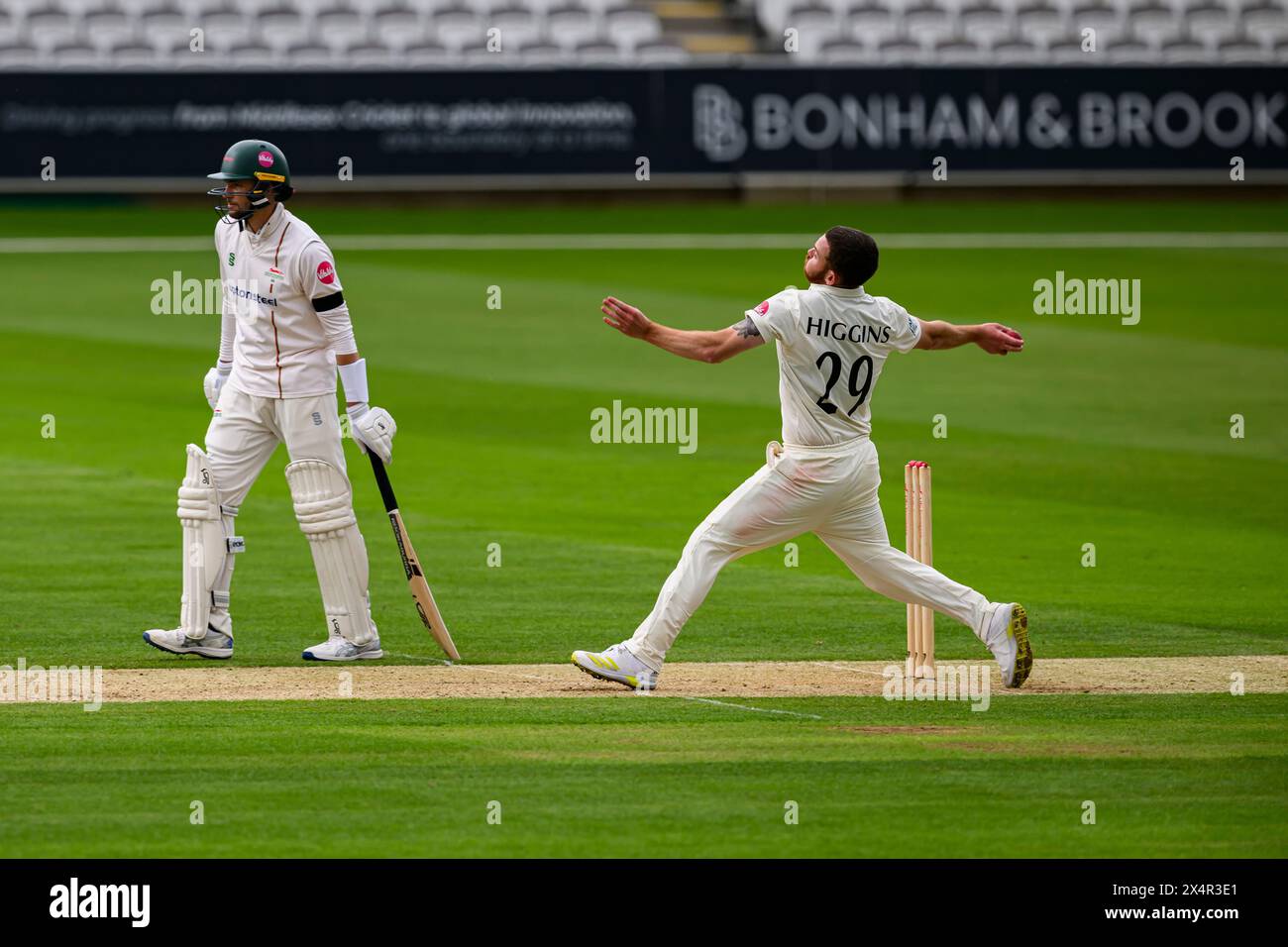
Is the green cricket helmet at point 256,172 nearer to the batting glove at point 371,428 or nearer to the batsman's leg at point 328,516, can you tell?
the batsman's leg at point 328,516

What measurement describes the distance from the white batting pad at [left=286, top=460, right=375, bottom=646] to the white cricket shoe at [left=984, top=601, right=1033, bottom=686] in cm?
319

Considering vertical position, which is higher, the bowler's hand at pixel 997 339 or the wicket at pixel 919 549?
the bowler's hand at pixel 997 339

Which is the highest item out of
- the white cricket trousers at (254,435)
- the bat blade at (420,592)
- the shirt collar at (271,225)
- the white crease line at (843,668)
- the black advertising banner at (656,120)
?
the black advertising banner at (656,120)

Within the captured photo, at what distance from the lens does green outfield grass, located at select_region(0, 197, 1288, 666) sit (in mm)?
12031

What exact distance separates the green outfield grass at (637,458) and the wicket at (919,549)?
2.49 feet

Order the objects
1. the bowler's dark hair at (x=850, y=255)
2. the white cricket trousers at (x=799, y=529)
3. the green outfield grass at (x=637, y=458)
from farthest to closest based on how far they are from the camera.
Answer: the green outfield grass at (x=637, y=458) → the white cricket trousers at (x=799, y=529) → the bowler's dark hair at (x=850, y=255)

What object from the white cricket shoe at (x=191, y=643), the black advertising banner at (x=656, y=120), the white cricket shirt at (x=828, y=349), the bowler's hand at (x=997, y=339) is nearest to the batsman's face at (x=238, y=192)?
the white cricket shoe at (x=191, y=643)

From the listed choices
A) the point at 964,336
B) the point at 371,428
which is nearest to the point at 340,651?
the point at 371,428

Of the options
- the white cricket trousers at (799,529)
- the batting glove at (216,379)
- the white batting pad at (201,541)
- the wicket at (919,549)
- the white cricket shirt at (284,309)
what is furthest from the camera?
the batting glove at (216,379)

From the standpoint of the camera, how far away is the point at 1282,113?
34.1 metres

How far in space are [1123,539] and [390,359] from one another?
9665mm

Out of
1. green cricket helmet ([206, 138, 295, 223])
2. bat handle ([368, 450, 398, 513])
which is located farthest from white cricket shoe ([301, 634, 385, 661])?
green cricket helmet ([206, 138, 295, 223])

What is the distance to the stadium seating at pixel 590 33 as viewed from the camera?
34.6 m

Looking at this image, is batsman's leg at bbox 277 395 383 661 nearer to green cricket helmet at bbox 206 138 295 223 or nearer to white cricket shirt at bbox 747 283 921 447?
green cricket helmet at bbox 206 138 295 223
